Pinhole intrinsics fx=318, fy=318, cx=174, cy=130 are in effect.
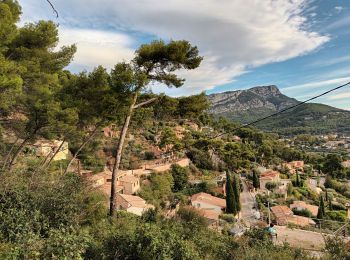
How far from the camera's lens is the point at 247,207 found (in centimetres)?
3406

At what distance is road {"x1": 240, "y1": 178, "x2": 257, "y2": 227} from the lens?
92.2 feet

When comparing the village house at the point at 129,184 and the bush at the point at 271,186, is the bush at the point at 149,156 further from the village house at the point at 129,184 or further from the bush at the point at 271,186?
the bush at the point at 271,186

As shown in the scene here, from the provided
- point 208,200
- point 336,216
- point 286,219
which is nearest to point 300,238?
point 286,219

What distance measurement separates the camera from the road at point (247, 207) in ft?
92.2

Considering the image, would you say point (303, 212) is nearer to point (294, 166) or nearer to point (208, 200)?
point (208, 200)

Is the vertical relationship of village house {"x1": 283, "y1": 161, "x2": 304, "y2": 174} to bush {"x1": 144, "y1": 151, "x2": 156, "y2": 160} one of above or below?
below

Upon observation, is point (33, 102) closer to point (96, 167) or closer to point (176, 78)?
point (176, 78)

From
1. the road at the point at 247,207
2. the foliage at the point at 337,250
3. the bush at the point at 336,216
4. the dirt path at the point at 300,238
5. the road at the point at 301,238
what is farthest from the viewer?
the bush at the point at 336,216

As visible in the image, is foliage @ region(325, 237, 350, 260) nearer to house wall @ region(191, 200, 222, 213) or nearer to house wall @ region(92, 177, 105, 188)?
house wall @ region(92, 177, 105, 188)

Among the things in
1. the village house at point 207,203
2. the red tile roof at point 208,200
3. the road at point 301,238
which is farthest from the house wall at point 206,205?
the road at point 301,238

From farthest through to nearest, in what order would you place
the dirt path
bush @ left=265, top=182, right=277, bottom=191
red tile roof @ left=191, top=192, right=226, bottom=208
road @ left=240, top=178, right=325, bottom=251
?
1. bush @ left=265, top=182, right=277, bottom=191
2. red tile roof @ left=191, top=192, right=226, bottom=208
3. the dirt path
4. road @ left=240, top=178, right=325, bottom=251

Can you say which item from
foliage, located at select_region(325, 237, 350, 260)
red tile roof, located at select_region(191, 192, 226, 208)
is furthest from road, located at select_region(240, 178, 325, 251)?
red tile roof, located at select_region(191, 192, 226, 208)

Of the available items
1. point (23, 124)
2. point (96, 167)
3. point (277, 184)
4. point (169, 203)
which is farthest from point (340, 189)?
point (23, 124)

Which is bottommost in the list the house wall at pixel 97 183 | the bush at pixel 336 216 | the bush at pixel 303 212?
the bush at pixel 336 216
